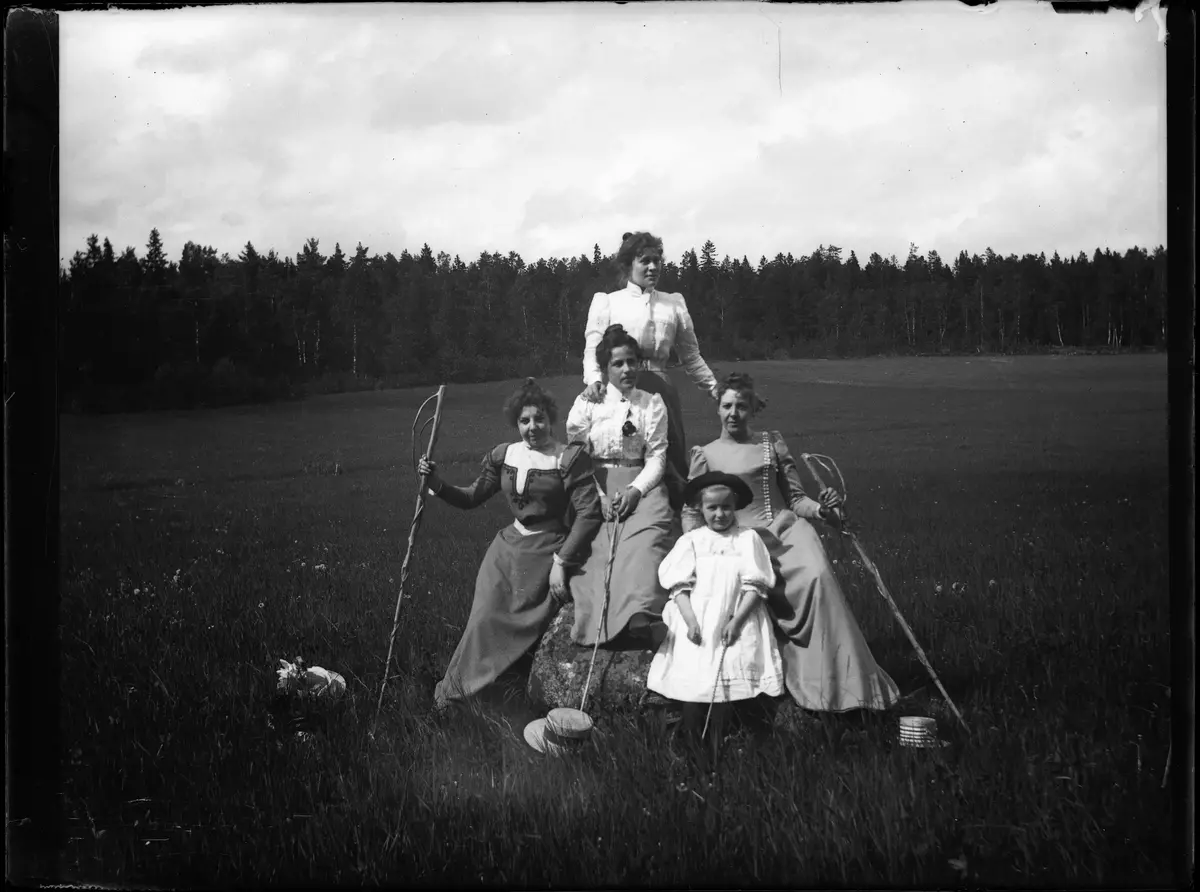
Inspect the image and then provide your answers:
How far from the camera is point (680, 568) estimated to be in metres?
3.59

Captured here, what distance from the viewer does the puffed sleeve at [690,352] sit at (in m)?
3.94

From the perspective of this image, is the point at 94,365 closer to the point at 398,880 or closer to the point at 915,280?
the point at 398,880

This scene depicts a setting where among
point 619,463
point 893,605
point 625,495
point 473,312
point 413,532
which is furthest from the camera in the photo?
point 473,312

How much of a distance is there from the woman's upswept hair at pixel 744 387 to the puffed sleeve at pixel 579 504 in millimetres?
650

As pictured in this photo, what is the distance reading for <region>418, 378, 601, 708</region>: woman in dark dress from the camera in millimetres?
3836

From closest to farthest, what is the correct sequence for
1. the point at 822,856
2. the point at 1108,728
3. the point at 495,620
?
the point at 822,856
the point at 1108,728
the point at 495,620

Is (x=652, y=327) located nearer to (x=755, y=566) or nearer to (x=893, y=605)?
(x=755, y=566)

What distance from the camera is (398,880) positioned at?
344 centimetres

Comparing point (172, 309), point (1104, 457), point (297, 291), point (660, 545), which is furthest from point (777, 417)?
point (172, 309)

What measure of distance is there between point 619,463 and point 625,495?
0.17 meters

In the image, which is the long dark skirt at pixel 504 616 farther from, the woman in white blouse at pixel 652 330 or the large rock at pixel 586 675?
the woman in white blouse at pixel 652 330

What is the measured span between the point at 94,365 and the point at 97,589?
1.05 m

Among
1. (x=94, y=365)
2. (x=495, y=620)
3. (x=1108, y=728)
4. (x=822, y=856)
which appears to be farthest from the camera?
(x=94, y=365)

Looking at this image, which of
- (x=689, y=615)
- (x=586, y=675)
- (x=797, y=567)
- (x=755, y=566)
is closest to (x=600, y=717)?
(x=586, y=675)
